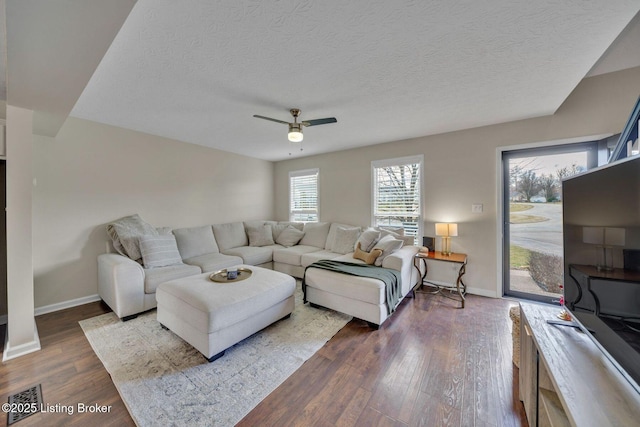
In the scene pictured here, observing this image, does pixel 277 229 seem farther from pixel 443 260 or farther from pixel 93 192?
pixel 443 260

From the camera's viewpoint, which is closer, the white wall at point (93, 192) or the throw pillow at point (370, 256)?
the white wall at point (93, 192)

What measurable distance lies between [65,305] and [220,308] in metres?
2.58

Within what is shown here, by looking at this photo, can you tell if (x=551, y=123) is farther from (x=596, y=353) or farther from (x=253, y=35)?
(x=253, y=35)

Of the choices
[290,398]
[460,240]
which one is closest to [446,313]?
[460,240]

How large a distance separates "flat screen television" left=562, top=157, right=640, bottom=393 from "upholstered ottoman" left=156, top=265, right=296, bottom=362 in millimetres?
2163

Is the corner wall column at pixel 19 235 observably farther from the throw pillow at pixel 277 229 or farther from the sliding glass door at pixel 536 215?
the sliding glass door at pixel 536 215

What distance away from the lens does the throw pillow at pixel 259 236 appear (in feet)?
14.9

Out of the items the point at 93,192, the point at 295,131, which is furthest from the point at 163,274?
the point at 295,131

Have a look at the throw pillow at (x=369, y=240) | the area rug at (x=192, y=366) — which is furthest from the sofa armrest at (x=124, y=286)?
the throw pillow at (x=369, y=240)

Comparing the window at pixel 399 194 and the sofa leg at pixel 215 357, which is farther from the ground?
the window at pixel 399 194

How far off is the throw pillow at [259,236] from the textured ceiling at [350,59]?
2210 millimetres

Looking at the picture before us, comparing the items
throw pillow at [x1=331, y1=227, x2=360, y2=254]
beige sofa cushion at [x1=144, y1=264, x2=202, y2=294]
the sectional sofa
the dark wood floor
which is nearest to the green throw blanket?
the sectional sofa

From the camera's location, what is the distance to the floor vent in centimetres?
142

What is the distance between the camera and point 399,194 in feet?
13.2
